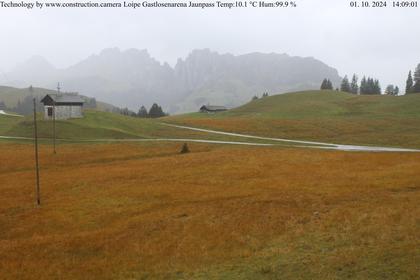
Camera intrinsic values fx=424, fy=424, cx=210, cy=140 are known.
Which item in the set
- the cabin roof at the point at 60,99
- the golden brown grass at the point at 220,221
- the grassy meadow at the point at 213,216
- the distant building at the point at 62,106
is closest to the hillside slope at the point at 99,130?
the distant building at the point at 62,106

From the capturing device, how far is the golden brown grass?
21.2 m

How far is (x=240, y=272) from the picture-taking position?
20.4 m

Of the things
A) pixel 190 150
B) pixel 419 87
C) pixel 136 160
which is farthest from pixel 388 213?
pixel 419 87

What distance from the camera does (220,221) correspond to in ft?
94.1

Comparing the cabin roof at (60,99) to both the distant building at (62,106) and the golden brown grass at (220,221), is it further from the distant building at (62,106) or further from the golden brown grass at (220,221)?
the golden brown grass at (220,221)

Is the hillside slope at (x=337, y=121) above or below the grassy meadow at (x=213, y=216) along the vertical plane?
above

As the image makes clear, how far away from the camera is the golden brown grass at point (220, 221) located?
2120 cm

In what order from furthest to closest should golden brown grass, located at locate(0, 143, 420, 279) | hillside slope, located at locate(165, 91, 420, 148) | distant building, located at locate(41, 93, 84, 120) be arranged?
distant building, located at locate(41, 93, 84, 120) < hillside slope, located at locate(165, 91, 420, 148) < golden brown grass, located at locate(0, 143, 420, 279)

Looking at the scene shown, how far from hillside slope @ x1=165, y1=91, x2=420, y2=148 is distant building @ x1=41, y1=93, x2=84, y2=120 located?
28276 mm

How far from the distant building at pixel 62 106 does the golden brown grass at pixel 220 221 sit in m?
53.4

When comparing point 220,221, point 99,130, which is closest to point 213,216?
point 220,221

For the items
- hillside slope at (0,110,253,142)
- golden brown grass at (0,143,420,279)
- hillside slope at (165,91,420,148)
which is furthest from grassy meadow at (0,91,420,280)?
hillside slope at (165,91,420,148)

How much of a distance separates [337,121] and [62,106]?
70.8 metres

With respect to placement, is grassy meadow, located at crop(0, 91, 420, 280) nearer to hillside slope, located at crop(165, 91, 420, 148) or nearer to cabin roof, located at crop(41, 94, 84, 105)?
hillside slope, located at crop(165, 91, 420, 148)
